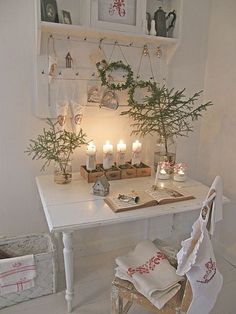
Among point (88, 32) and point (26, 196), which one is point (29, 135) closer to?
point (26, 196)

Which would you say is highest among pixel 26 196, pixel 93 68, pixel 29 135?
pixel 93 68

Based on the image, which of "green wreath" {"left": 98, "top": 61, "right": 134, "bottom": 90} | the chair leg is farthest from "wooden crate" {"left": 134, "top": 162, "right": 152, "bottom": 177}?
the chair leg

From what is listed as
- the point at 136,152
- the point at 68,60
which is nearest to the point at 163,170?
the point at 136,152

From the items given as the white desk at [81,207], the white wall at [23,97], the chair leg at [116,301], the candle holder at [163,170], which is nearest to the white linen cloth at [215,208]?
the white desk at [81,207]

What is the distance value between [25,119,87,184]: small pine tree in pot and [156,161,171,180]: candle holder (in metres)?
0.52

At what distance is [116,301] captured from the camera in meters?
1.25

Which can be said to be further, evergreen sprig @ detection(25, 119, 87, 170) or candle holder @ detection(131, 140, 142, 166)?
candle holder @ detection(131, 140, 142, 166)

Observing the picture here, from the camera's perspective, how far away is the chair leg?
1.24m

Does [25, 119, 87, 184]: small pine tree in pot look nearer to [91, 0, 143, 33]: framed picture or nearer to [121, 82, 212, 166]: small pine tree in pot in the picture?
[121, 82, 212, 166]: small pine tree in pot

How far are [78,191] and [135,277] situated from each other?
1.87ft

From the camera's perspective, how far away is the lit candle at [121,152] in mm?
1773

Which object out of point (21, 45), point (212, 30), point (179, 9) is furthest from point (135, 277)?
point (212, 30)

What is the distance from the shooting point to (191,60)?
2.04 meters

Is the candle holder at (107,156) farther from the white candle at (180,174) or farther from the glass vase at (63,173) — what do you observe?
the white candle at (180,174)
